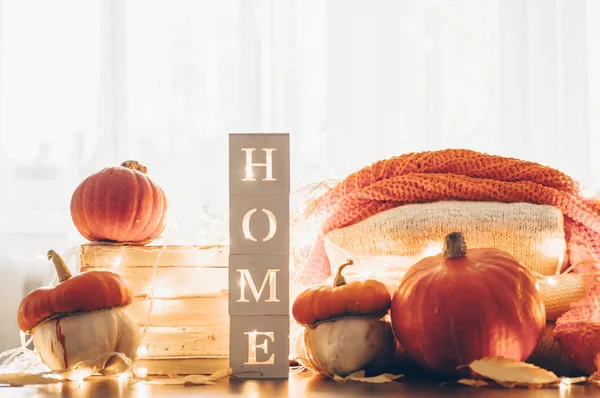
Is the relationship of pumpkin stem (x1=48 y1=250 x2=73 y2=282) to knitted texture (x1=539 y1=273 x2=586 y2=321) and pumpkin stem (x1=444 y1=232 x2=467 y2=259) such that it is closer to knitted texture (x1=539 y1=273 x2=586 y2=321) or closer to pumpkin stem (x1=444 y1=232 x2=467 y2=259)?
pumpkin stem (x1=444 y1=232 x2=467 y2=259)

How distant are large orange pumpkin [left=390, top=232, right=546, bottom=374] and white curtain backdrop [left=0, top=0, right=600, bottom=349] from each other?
3.76 ft

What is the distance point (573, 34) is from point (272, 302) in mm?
1603

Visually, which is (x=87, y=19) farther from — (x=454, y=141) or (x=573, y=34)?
(x=573, y=34)

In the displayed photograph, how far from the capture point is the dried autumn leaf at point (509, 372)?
0.89 m

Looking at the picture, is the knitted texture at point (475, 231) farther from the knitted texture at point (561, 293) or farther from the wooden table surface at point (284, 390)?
the wooden table surface at point (284, 390)

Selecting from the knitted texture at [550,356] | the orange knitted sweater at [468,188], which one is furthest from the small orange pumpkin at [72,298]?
the knitted texture at [550,356]

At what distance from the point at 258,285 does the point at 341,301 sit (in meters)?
0.11

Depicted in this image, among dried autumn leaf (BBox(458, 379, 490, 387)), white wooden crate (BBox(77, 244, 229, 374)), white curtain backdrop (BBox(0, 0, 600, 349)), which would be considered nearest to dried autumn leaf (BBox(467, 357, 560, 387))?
dried autumn leaf (BBox(458, 379, 490, 387))

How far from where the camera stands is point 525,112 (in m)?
2.19

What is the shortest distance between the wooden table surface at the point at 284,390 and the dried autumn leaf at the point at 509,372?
14mm

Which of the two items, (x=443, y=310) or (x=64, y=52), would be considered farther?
(x=64, y=52)

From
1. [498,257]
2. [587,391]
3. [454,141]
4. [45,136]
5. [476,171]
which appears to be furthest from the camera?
[454,141]

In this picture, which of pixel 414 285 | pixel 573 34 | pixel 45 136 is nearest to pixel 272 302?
pixel 414 285

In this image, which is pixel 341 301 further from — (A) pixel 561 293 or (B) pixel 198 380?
(A) pixel 561 293
